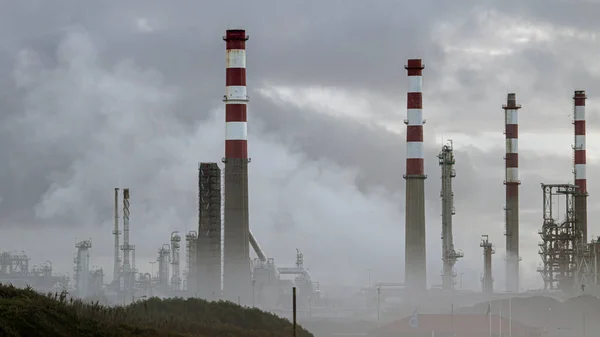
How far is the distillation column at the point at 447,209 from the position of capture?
97.5 metres

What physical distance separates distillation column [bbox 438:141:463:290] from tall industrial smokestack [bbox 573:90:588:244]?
382 inches

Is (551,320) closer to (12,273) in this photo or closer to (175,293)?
(175,293)

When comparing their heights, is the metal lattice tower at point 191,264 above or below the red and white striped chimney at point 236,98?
below

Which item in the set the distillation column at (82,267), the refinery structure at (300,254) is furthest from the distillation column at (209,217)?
the distillation column at (82,267)

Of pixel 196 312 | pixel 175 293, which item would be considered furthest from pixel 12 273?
pixel 196 312

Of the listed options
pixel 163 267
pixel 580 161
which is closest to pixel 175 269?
pixel 163 267

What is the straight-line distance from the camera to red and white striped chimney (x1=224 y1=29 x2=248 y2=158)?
76.0 m

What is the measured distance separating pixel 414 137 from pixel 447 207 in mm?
12138

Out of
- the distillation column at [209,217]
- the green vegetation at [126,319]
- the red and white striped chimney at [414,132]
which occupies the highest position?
the red and white striped chimney at [414,132]

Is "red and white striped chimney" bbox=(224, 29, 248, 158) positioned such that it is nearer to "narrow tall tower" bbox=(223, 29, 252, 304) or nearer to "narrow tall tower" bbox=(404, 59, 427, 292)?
"narrow tall tower" bbox=(223, 29, 252, 304)

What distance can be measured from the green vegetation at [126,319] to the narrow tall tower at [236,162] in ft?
87.7

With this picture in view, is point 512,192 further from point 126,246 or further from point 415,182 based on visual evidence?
point 126,246

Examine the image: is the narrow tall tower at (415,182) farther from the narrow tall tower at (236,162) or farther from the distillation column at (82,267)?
the distillation column at (82,267)

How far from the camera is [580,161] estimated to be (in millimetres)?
100750
